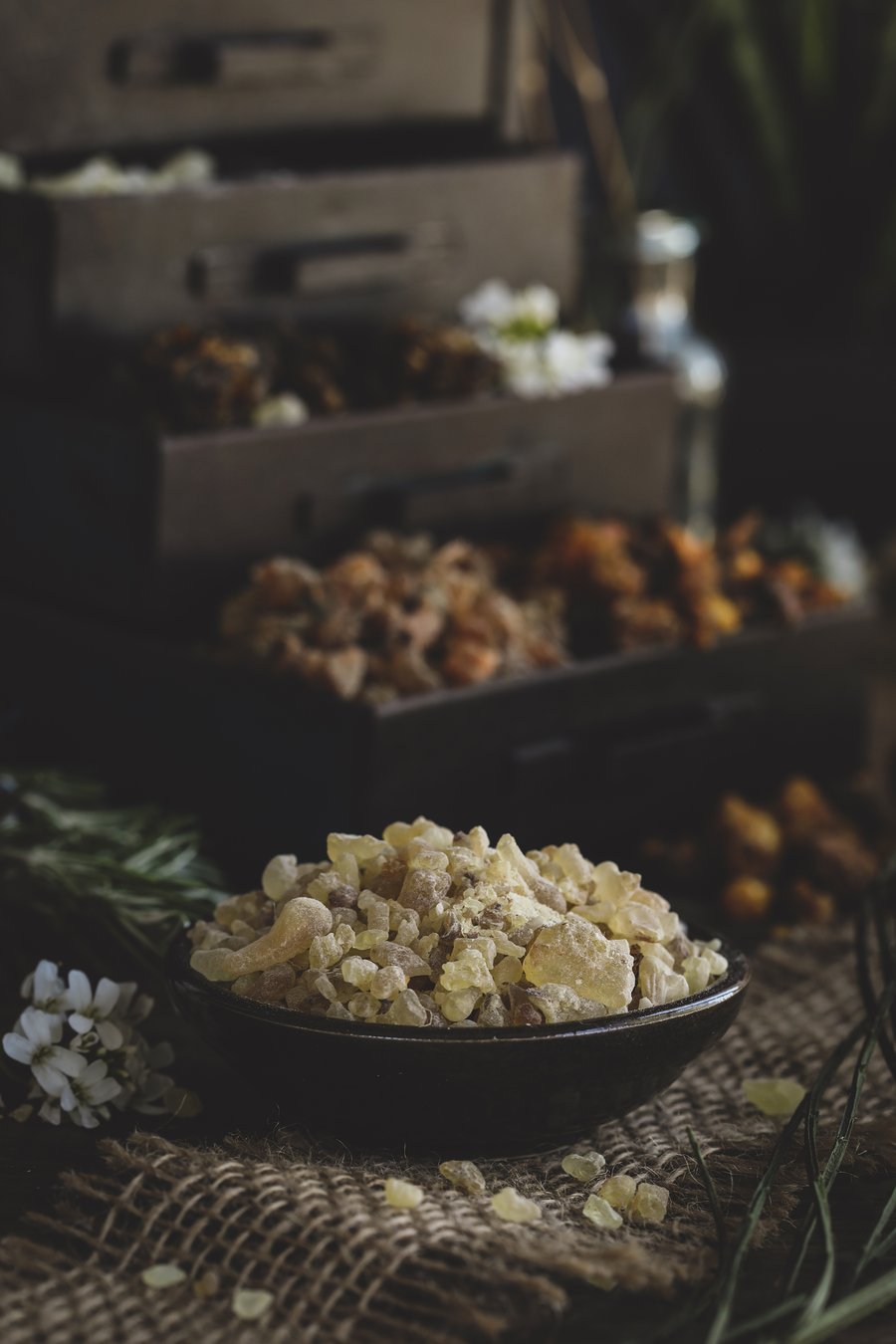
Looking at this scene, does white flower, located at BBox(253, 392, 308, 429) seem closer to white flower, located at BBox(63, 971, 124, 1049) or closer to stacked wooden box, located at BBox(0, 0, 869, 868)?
stacked wooden box, located at BBox(0, 0, 869, 868)

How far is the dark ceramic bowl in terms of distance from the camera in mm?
1218

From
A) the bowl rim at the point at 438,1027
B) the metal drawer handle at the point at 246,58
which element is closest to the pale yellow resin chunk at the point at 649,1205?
Answer: the bowl rim at the point at 438,1027

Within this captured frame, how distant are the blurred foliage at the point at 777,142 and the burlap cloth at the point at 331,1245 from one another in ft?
8.75

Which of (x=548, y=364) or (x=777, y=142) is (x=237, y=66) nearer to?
(x=548, y=364)

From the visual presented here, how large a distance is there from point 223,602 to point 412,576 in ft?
0.64

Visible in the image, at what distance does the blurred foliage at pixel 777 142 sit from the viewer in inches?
146

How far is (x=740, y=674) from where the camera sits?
2129mm

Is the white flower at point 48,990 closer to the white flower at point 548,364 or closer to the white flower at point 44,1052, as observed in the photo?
the white flower at point 44,1052

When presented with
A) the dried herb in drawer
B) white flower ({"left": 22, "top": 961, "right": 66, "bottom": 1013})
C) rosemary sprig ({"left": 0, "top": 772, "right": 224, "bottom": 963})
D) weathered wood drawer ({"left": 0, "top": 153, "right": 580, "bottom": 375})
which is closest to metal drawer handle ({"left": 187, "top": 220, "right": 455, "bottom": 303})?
weathered wood drawer ({"left": 0, "top": 153, "right": 580, "bottom": 375})

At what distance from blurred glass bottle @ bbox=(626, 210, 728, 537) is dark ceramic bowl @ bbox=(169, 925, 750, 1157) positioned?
1552 mm

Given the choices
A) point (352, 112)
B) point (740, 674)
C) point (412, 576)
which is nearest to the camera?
point (412, 576)

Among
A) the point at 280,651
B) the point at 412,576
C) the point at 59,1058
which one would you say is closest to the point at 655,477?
the point at 412,576

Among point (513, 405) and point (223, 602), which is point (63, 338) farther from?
point (513, 405)

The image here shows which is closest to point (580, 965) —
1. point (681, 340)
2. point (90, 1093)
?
point (90, 1093)
